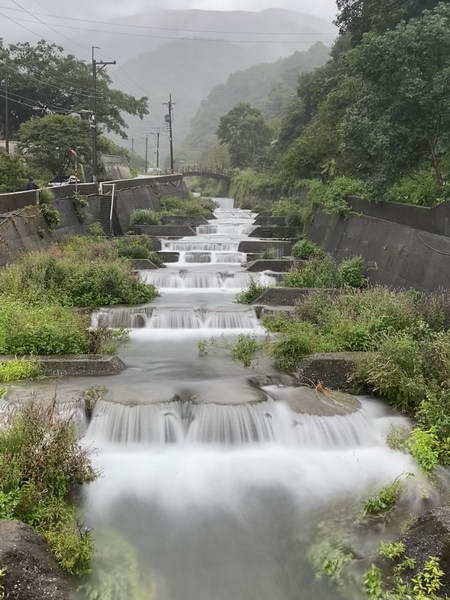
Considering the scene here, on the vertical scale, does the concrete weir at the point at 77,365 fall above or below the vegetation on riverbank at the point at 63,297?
below

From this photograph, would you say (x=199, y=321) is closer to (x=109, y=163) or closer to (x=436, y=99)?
(x=436, y=99)

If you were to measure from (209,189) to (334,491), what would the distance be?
7912cm

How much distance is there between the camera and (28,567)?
5215 mm

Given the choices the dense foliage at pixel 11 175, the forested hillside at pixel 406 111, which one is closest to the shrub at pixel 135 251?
the forested hillside at pixel 406 111

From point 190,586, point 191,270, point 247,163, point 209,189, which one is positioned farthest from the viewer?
point 209,189

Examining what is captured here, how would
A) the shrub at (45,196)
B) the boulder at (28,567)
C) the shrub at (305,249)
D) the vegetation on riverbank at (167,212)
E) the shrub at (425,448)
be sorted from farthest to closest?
the vegetation on riverbank at (167,212)
the shrub at (305,249)
the shrub at (45,196)
the shrub at (425,448)
the boulder at (28,567)

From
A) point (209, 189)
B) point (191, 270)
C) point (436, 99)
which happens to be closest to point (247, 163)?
point (209, 189)

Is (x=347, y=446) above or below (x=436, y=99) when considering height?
below

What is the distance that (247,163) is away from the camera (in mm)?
78250

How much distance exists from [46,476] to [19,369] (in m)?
3.62

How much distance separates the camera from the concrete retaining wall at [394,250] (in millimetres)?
12922

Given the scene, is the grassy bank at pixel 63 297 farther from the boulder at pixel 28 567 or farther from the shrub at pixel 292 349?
the boulder at pixel 28 567

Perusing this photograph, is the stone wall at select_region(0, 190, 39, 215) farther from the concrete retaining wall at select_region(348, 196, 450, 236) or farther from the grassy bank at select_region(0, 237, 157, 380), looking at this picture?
the concrete retaining wall at select_region(348, 196, 450, 236)

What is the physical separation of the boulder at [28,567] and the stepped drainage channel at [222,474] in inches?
34.9
